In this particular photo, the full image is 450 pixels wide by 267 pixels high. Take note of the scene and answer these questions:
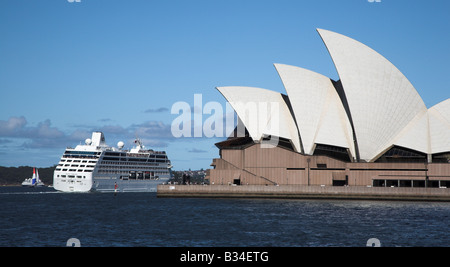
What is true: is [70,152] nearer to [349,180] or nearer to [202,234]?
[349,180]

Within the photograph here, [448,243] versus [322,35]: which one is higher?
[322,35]

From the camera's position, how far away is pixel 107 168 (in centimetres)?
10238

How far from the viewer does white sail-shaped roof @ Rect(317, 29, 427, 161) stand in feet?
221

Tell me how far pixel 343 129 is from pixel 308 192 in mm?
10443

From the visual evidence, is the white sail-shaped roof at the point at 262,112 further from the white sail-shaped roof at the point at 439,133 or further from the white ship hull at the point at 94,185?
the white ship hull at the point at 94,185

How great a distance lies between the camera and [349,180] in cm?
7125

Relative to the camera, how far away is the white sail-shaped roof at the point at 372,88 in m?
67.4

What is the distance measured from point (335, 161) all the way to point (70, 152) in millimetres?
54451

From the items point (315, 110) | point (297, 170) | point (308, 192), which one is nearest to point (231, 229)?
point (308, 192)

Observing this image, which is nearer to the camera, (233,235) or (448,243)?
(448,243)

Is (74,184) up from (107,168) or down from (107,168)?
down

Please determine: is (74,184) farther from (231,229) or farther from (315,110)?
(231,229)

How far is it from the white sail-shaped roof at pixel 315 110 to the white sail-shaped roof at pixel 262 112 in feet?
8.98
